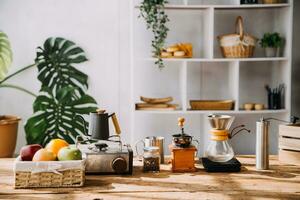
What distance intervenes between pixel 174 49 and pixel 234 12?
2.62ft

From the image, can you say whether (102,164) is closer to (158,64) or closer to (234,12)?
(158,64)

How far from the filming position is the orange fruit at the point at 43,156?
2604 mm

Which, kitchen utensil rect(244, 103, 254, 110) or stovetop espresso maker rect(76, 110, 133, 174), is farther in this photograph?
kitchen utensil rect(244, 103, 254, 110)

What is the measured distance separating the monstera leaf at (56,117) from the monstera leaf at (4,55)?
0.38 m

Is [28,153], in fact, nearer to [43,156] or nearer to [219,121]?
[43,156]

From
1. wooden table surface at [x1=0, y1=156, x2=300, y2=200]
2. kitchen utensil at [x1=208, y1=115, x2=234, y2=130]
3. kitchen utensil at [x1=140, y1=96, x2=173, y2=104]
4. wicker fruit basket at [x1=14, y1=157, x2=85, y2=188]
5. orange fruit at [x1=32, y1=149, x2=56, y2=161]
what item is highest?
kitchen utensil at [x1=140, y1=96, x2=173, y2=104]

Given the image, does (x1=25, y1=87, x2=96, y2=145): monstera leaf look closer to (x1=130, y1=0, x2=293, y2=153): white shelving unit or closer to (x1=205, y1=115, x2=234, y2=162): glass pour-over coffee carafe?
(x1=130, y1=0, x2=293, y2=153): white shelving unit

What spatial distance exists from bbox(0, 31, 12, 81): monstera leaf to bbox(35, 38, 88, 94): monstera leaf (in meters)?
0.30

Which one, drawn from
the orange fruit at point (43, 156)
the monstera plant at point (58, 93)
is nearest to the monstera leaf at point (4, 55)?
the monstera plant at point (58, 93)

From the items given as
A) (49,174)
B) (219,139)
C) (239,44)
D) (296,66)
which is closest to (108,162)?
(49,174)

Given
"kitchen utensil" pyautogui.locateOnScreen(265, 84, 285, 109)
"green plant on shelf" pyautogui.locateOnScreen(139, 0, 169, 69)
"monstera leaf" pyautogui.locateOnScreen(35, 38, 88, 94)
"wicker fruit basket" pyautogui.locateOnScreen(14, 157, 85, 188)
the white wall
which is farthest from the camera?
the white wall

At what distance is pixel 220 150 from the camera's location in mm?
2957

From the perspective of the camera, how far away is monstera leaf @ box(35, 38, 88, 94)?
4.68 metres

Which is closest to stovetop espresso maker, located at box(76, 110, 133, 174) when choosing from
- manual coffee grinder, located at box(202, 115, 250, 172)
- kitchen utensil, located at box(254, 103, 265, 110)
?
manual coffee grinder, located at box(202, 115, 250, 172)
